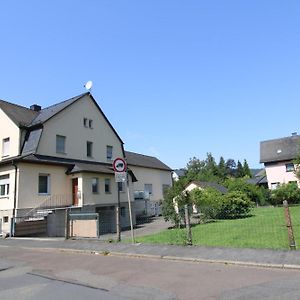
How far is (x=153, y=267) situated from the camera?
9719mm

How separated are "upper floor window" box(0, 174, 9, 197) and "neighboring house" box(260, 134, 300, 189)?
121 ft

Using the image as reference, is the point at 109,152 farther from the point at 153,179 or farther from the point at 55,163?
the point at 153,179

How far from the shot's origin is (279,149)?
5388 centimetres

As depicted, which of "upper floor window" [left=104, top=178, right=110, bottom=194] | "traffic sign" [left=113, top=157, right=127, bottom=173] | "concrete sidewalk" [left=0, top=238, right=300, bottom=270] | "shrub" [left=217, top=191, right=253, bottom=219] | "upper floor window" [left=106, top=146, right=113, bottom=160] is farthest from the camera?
"upper floor window" [left=106, top=146, right=113, bottom=160]

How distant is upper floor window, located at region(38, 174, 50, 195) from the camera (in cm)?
2705

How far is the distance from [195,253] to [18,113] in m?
24.3

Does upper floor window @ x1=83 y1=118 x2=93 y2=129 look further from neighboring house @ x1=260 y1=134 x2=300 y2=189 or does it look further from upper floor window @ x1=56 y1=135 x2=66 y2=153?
neighboring house @ x1=260 y1=134 x2=300 y2=189

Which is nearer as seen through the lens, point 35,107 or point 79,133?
point 79,133

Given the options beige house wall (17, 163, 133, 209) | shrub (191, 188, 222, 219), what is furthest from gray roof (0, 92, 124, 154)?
shrub (191, 188, 222, 219)

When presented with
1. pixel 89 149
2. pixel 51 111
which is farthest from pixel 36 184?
pixel 89 149

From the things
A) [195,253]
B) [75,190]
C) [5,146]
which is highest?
[5,146]

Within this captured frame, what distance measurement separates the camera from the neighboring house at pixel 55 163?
25.3 meters

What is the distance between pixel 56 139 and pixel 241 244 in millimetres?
21474

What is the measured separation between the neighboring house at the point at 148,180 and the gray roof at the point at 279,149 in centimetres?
1541
